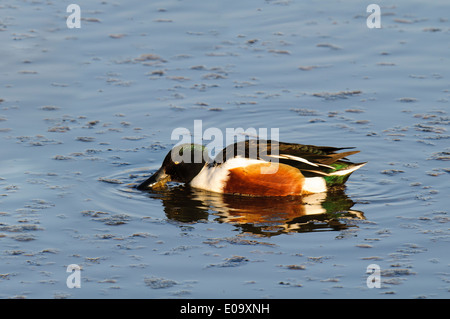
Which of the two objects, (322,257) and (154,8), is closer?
(322,257)

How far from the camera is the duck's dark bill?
878 cm

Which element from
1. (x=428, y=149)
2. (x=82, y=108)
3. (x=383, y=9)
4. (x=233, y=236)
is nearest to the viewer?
(x=233, y=236)

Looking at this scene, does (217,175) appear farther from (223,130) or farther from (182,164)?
(223,130)

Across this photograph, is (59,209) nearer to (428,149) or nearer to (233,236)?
(233,236)

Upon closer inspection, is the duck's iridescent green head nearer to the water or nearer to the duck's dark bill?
the duck's dark bill

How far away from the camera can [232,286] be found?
254 inches

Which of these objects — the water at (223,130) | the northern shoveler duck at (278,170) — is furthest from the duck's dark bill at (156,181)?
the water at (223,130)

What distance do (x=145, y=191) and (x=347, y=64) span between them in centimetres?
392

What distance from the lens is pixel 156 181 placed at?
8.83 metres

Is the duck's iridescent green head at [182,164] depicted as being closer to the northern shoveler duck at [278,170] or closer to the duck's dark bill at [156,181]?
the duck's dark bill at [156,181]

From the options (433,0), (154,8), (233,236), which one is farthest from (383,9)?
(233,236)

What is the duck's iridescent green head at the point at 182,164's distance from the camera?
897 cm

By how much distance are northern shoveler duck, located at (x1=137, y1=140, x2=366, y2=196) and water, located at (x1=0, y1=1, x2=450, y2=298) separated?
201 mm
